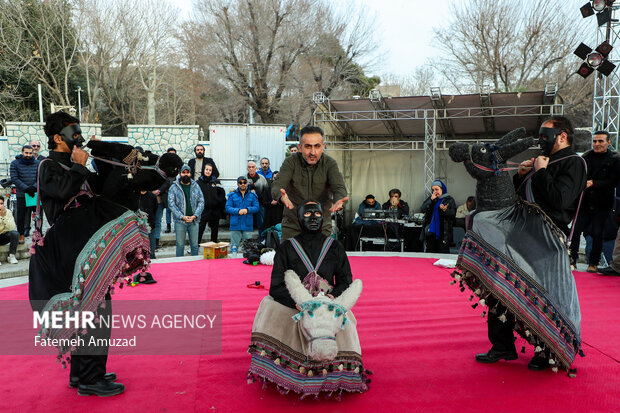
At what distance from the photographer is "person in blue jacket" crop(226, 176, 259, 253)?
8.48 m

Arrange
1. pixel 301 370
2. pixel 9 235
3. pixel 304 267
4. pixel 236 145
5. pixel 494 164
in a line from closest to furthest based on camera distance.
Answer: pixel 301 370 → pixel 304 267 → pixel 494 164 → pixel 9 235 → pixel 236 145

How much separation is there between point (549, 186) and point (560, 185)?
70mm

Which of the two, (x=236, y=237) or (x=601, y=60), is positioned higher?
(x=601, y=60)

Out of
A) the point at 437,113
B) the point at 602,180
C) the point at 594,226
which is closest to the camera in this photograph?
the point at 602,180

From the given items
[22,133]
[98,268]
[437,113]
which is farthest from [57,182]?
[22,133]

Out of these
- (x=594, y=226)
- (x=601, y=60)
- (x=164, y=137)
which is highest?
(x=601, y=60)

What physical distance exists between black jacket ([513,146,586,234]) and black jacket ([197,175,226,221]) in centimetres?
656

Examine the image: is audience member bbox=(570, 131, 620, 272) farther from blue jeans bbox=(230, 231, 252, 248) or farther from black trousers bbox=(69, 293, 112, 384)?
black trousers bbox=(69, 293, 112, 384)

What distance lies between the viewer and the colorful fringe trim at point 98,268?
107 inches

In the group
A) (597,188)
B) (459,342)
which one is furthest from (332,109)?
(459,342)

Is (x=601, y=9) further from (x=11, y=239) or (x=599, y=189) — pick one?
(x=11, y=239)

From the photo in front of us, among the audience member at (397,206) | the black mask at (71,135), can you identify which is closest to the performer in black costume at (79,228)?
the black mask at (71,135)

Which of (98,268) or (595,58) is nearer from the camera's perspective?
(98,268)

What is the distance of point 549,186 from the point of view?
10.1 ft
